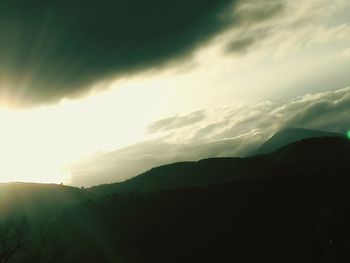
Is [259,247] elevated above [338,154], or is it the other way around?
[338,154]

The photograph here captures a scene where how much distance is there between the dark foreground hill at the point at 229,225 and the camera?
85.8 metres

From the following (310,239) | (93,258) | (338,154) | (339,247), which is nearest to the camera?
(339,247)

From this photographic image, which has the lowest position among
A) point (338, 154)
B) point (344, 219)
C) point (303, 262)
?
point (303, 262)

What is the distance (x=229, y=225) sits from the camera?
329 ft

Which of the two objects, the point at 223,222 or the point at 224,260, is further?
the point at 223,222

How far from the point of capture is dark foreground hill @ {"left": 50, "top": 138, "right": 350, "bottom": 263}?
282ft

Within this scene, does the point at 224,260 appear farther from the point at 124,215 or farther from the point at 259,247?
the point at 124,215

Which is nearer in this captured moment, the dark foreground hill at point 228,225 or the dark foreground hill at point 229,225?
the dark foreground hill at point 228,225

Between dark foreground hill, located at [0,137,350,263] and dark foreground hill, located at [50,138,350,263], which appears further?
dark foreground hill, located at [50,138,350,263]

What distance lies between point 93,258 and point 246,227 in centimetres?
3556

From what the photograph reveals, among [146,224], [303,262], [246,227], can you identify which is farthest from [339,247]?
[146,224]

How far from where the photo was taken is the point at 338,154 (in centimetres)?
19950

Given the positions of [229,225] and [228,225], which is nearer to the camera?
[229,225]

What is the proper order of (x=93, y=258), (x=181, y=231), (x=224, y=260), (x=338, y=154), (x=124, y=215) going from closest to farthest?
(x=224, y=260), (x=93, y=258), (x=181, y=231), (x=124, y=215), (x=338, y=154)
